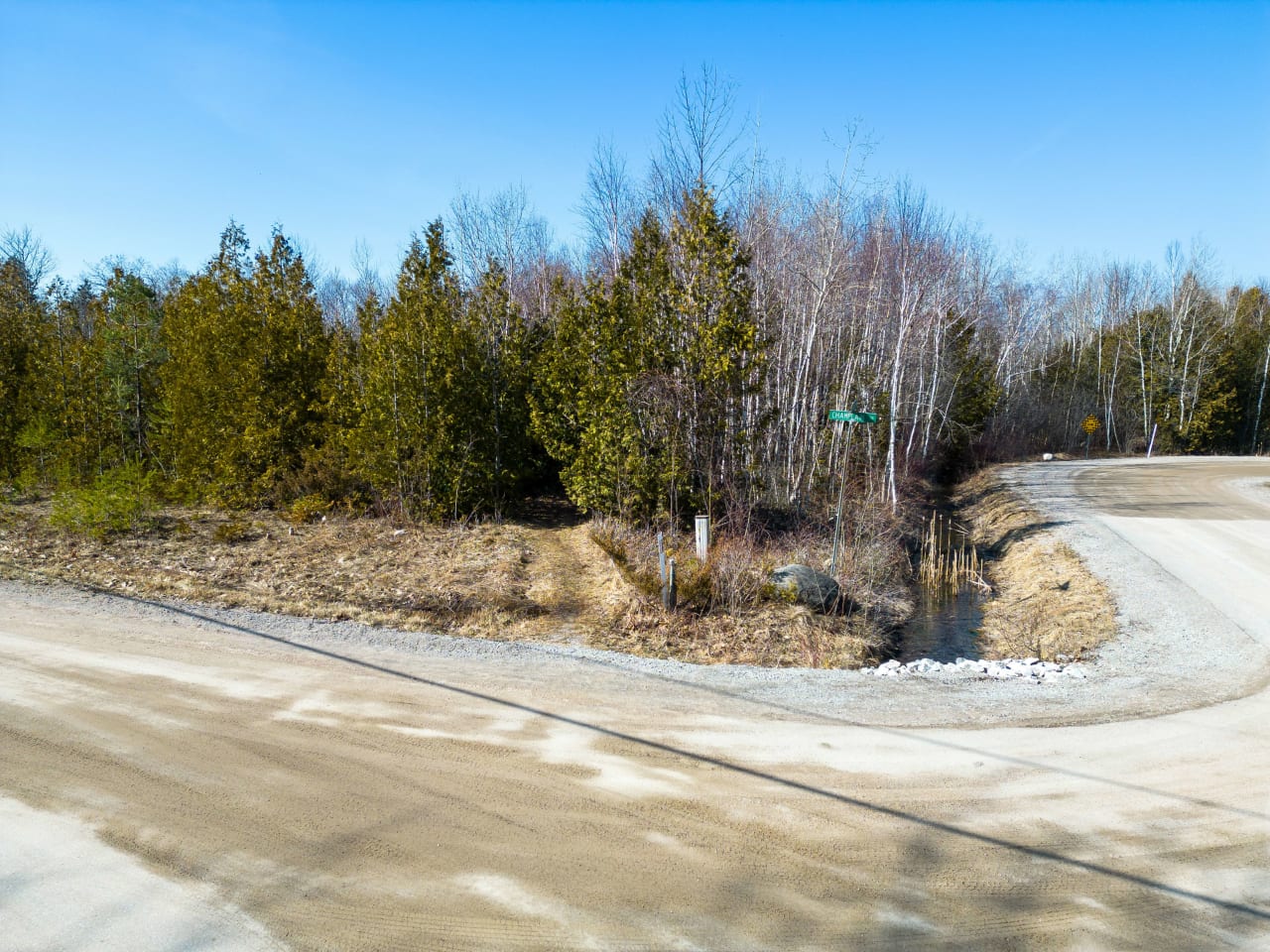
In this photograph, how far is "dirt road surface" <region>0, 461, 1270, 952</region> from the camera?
3.66 metres

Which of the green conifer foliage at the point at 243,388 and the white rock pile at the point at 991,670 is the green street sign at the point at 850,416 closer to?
the white rock pile at the point at 991,670

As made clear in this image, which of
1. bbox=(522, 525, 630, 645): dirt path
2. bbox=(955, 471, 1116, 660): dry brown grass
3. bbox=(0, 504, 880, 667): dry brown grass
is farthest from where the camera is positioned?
bbox=(522, 525, 630, 645): dirt path

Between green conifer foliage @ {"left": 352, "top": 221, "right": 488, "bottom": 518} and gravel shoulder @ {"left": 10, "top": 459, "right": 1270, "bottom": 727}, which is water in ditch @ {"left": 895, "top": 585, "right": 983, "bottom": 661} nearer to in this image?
gravel shoulder @ {"left": 10, "top": 459, "right": 1270, "bottom": 727}

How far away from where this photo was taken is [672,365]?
41.5 ft

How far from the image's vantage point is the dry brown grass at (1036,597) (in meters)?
9.59

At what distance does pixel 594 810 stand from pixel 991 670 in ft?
16.7

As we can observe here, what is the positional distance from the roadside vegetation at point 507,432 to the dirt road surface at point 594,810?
2444mm

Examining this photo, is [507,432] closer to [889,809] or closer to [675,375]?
[675,375]

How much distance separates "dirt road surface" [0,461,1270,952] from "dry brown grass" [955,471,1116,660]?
2340 millimetres

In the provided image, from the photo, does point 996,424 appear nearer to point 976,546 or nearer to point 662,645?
point 976,546

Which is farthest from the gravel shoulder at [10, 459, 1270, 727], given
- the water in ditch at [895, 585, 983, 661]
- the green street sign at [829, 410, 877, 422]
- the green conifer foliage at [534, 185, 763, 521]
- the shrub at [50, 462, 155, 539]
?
the green conifer foliage at [534, 185, 763, 521]

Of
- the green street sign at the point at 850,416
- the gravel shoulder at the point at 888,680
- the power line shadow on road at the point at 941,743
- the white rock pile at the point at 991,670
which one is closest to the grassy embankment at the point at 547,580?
the gravel shoulder at the point at 888,680

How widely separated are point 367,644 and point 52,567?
618 cm

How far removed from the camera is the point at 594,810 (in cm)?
465
